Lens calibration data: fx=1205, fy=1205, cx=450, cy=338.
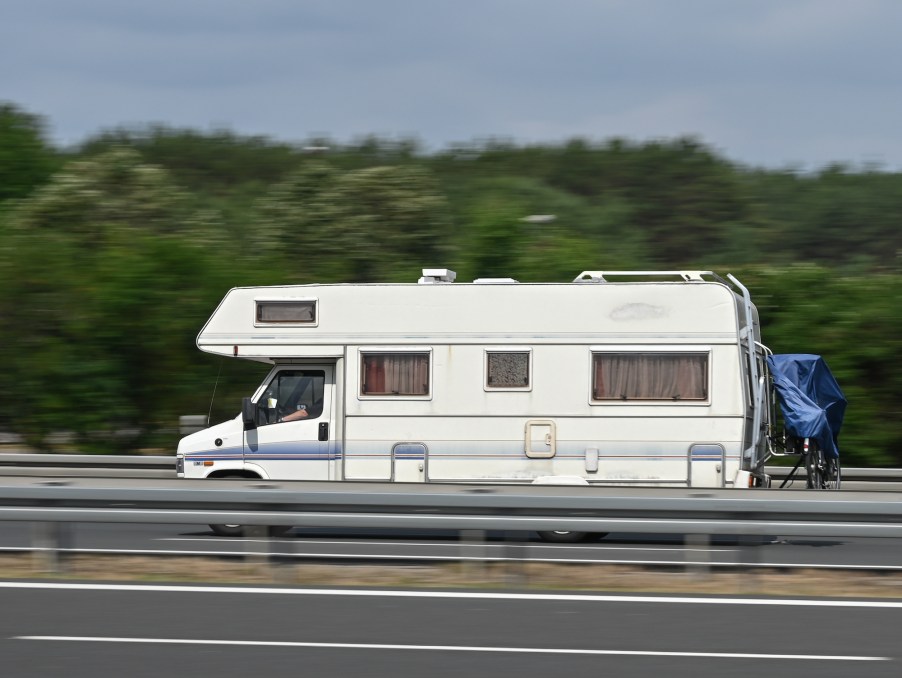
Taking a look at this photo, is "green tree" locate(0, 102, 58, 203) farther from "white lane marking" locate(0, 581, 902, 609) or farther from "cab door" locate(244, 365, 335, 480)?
"white lane marking" locate(0, 581, 902, 609)

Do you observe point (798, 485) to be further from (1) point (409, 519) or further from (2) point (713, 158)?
(2) point (713, 158)

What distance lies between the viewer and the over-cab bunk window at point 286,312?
13.6 m

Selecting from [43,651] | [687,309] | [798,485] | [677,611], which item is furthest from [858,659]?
[798,485]

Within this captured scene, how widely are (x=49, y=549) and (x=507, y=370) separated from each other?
535cm

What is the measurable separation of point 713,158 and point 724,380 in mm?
63907

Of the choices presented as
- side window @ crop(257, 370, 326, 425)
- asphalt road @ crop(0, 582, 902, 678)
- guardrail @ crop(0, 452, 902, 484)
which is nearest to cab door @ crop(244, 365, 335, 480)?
side window @ crop(257, 370, 326, 425)

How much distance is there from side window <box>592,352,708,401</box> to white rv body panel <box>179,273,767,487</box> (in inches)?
1.3

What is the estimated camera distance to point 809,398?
14211mm

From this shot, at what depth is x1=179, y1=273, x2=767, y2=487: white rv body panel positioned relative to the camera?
515 inches

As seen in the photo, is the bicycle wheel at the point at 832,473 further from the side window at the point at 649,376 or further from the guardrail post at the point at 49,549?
the guardrail post at the point at 49,549

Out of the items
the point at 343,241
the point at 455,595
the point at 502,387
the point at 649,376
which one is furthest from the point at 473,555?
the point at 343,241

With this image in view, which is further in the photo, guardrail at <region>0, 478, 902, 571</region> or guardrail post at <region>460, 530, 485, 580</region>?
guardrail post at <region>460, 530, 485, 580</region>

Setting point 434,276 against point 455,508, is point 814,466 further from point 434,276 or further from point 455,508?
point 455,508

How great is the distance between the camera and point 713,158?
7444 centimetres
